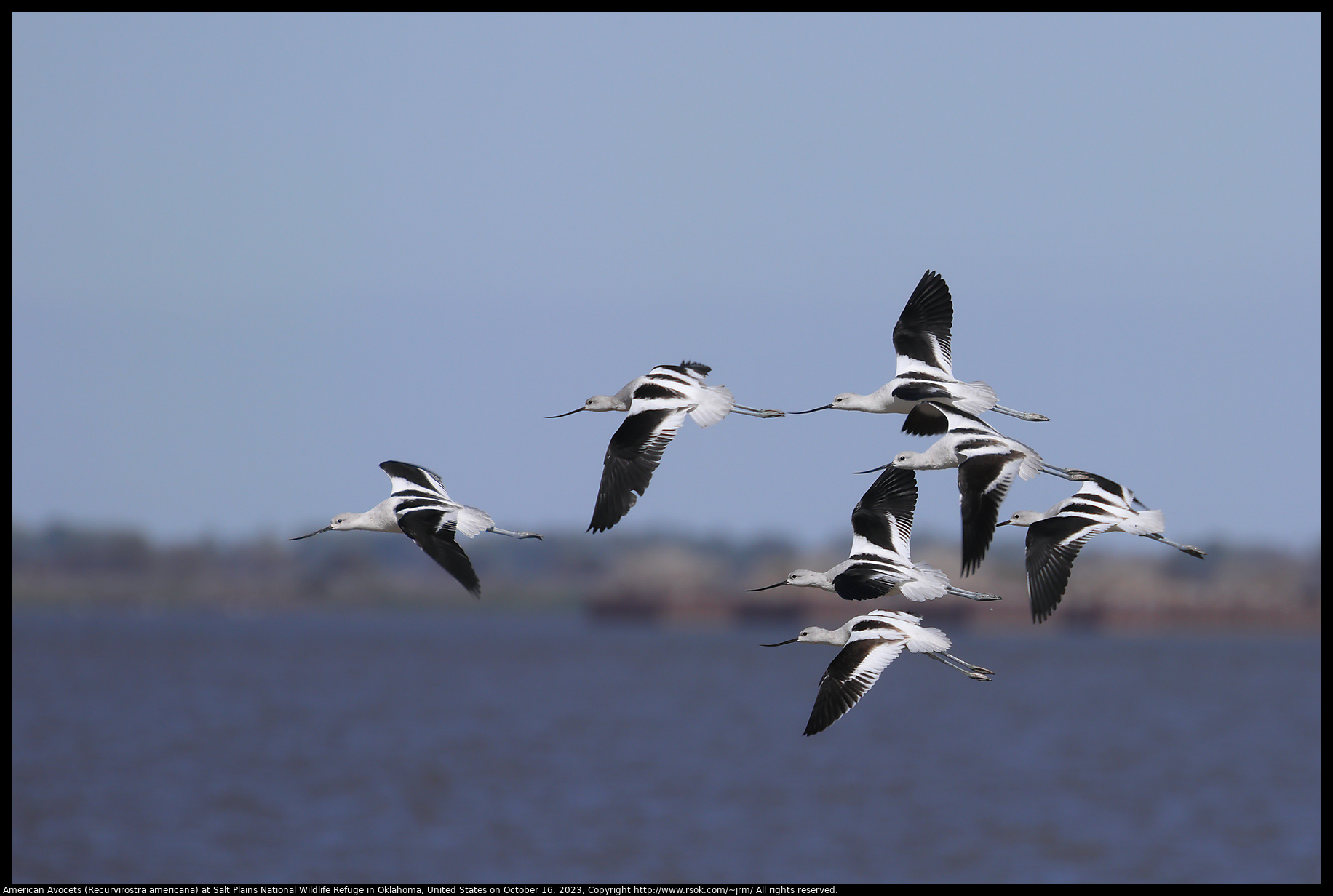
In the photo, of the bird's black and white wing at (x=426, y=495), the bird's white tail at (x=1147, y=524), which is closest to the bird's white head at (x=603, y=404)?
the bird's black and white wing at (x=426, y=495)

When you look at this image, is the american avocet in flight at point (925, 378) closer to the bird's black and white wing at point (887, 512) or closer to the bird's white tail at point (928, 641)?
the bird's black and white wing at point (887, 512)

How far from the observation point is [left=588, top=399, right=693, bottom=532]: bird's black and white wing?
20.9 ft

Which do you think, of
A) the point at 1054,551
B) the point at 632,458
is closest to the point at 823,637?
the point at 1054,551

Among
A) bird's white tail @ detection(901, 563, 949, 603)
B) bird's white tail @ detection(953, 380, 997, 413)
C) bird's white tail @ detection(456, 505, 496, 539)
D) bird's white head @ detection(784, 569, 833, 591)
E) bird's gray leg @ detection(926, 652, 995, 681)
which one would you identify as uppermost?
bird's white tail @ detection(953, 380, 997, 413)

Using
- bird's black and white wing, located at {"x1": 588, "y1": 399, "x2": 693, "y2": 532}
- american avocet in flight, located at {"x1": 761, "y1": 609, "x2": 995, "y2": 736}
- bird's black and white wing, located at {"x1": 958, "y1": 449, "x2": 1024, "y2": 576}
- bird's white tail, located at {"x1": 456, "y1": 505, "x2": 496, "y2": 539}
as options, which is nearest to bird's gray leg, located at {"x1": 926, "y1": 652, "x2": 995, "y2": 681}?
american avocet in flight, located at {"x1": 761, "y1": 609, "x2": 995, "y2": 736}

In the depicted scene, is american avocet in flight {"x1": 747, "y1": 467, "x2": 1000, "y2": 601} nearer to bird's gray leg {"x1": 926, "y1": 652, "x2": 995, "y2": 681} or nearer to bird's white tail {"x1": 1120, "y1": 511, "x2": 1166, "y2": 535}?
bird's gray leg {"x1": 926, "y1": 652, "x2": 995, "y2": 681}

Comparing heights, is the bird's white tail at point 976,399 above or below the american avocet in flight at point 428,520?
above

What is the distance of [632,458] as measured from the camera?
6621 mm

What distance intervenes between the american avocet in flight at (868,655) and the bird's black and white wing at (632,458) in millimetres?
795

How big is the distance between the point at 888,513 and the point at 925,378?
82cm

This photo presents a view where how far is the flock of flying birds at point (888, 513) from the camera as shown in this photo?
6.16m

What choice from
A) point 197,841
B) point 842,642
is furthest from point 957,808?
point 842,642

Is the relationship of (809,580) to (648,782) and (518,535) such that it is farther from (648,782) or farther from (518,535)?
(648,782)

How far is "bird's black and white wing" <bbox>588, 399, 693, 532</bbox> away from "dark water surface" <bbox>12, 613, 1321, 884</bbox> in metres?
1.77
